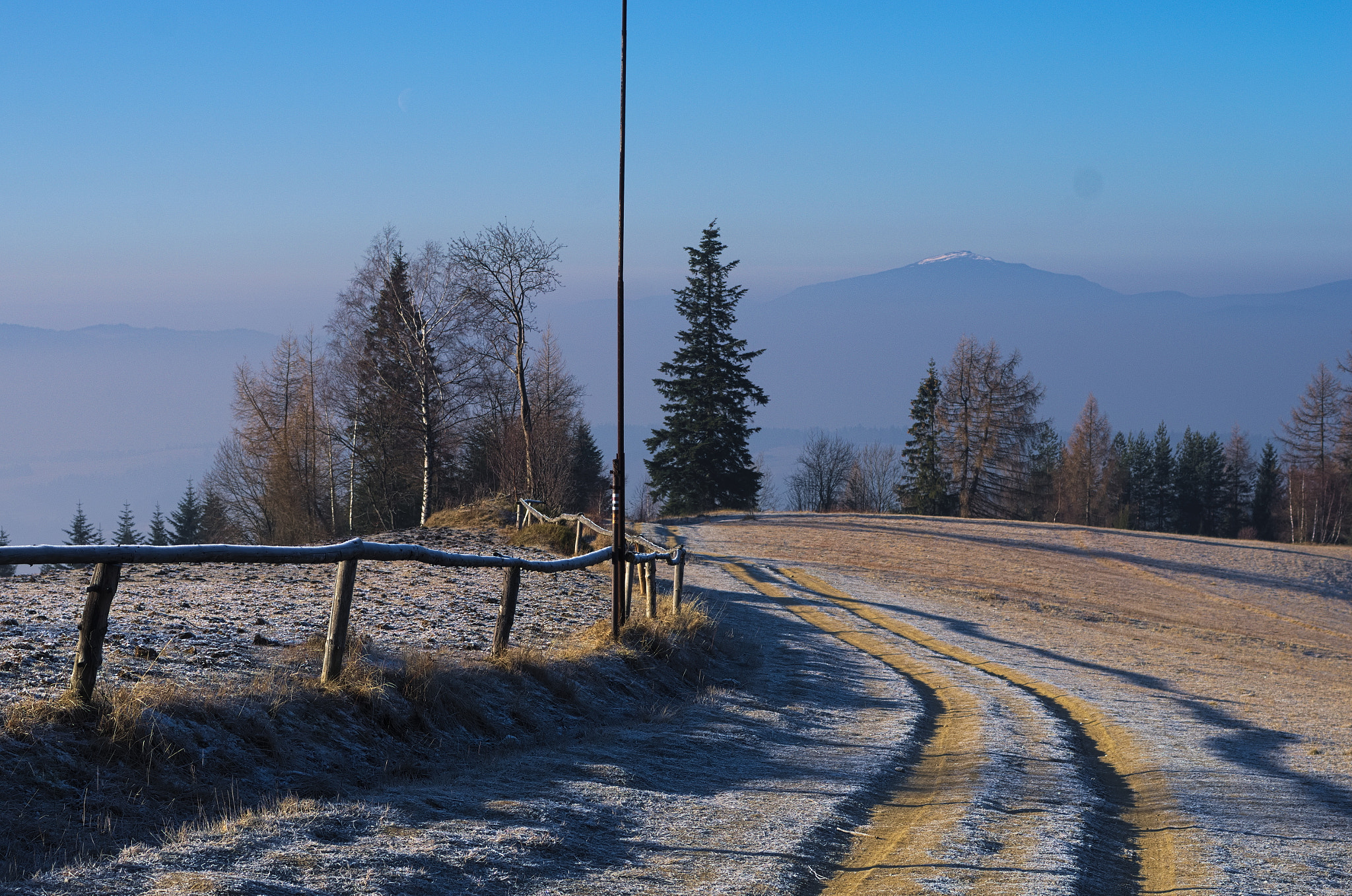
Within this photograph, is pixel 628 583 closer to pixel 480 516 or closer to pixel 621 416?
pixel 621 416

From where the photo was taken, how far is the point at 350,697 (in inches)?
277

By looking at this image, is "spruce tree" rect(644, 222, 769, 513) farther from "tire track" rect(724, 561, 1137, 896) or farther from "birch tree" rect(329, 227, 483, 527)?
"tire track" rect(724, 561, 1137, 896)

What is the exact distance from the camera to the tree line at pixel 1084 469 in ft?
218

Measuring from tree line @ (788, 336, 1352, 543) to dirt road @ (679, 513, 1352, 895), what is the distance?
101 feet

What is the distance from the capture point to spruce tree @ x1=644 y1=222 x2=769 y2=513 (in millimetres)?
56094

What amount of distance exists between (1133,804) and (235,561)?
638 centimetres

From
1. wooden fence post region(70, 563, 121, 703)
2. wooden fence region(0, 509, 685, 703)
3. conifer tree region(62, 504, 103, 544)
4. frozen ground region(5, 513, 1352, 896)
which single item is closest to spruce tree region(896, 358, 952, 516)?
frozen ground region(5, 513, 1352, 896)

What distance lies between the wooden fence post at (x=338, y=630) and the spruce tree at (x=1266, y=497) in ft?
286

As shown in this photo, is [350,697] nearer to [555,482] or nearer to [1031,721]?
[1031,721]

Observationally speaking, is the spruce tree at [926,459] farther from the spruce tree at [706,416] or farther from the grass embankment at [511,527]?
the grass embankment at [511,527]

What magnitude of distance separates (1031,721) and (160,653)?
320 inches

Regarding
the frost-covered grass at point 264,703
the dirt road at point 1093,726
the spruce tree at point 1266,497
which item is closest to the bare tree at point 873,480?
the spruce tree at point 1266,497

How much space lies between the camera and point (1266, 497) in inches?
3221

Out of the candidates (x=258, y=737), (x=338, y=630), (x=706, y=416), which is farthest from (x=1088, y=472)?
(x=258, y=737)
